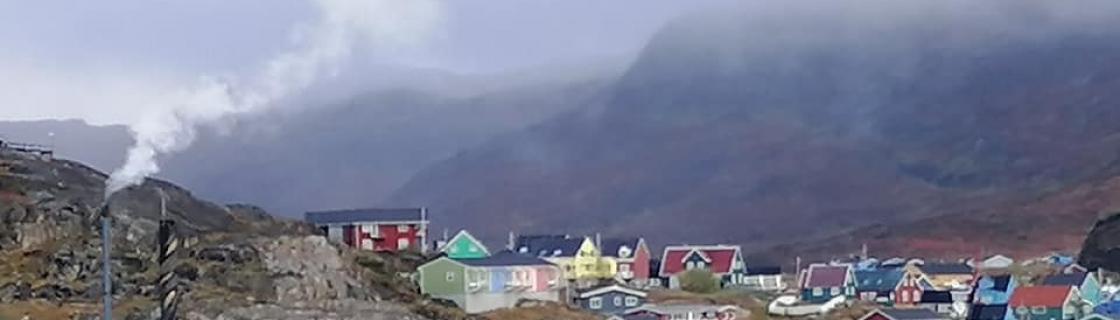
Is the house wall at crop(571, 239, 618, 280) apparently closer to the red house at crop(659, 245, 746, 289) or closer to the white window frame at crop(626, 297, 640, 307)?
the red house at crop(659, 245, 746, 289)

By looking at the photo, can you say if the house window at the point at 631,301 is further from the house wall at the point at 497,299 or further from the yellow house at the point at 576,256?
the yellow house at the point at 576,256

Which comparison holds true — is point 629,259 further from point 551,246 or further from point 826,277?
point 826,277

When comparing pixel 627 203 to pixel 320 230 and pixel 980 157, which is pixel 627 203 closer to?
pixel 980 157

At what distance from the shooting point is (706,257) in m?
71.2

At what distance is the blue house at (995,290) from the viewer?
60000 mm

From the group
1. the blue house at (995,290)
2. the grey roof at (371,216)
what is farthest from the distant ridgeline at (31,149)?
the blue house at (995,290)

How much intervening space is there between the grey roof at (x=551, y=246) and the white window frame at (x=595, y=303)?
1124cm

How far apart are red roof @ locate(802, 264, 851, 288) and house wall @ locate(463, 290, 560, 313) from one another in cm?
1293

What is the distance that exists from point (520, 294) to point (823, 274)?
51.3ft

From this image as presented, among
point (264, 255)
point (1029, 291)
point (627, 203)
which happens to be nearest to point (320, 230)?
point (264, 255)

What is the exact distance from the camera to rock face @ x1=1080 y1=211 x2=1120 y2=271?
7350 cm

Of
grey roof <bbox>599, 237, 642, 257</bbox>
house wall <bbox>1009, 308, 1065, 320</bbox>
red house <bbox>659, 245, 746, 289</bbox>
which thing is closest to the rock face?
red house <bbox>659, 245, 746, 289</bbox>

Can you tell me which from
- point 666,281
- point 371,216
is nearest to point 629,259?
point 666,281

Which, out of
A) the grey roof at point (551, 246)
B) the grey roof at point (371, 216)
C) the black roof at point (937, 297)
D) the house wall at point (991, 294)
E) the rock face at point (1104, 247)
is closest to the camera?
the grey roof at point (371, 216)
